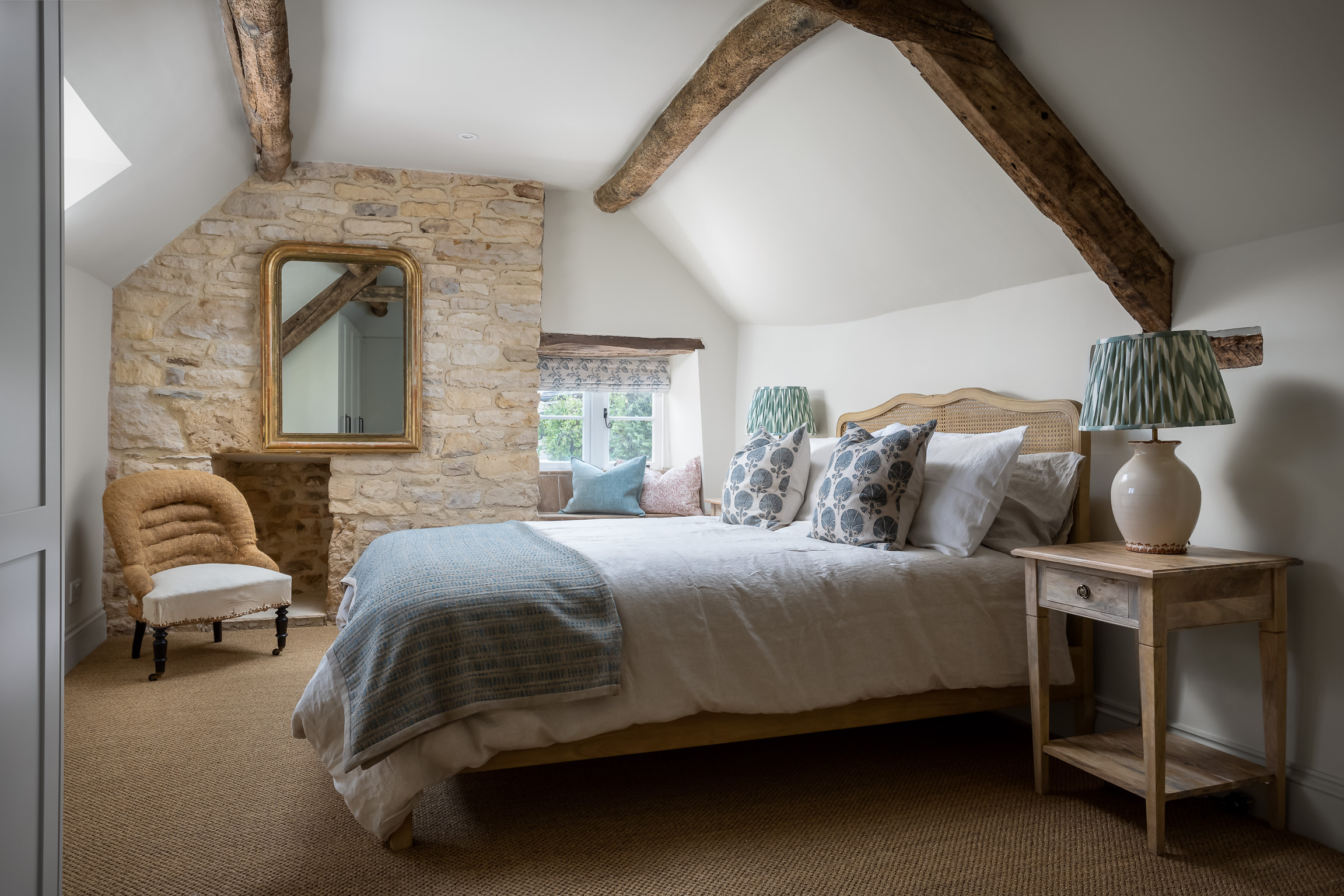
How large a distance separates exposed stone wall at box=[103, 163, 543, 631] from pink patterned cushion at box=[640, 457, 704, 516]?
0.76 metres

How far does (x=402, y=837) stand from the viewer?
202 cm

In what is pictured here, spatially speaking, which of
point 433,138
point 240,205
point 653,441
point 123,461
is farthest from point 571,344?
point 123,461

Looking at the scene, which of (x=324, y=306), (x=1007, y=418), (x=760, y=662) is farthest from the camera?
(x=324, y=306)

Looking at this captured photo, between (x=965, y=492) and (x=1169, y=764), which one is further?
(x=965, y=492)

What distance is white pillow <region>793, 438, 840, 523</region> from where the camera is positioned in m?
3.43

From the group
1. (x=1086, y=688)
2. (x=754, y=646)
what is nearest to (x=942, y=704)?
(x=1086, y=688)

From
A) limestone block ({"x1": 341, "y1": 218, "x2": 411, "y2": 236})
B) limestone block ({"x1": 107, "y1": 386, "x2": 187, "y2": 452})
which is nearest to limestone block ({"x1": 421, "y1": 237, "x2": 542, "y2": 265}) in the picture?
limestone block ({"x1": 341, "y1": 218, "x2": 411, "y2": 236})

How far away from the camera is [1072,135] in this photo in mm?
2510

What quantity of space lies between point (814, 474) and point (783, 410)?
96cm

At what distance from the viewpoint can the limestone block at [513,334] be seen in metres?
4.71

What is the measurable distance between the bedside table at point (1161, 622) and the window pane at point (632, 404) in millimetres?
3657

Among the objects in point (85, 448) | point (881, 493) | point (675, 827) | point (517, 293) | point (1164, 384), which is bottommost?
point (675, 827)

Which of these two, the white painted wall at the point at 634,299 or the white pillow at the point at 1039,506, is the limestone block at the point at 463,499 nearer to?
the white painted wall at the point at 634,299

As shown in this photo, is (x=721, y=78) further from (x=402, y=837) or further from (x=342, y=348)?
(x=402, y=837)
